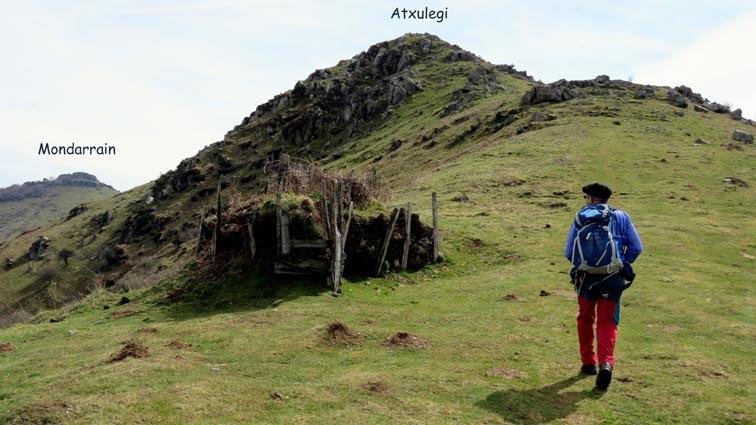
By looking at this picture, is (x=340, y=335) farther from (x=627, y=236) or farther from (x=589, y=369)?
(x=627, y=236)

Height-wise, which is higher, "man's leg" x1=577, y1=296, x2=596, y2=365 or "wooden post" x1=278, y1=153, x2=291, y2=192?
"wooden post" x1=278, y1=153, x2=291, y2=192

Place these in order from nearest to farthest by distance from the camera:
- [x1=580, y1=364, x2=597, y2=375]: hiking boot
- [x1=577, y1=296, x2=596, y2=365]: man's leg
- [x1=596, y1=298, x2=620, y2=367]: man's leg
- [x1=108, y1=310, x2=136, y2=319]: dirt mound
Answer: [x1=596, y1=298, x2=620, y2=367]: man's leg → [x1=577, y1=296, x2=596, y2=365]: man's leg → [x1=580, y1=364, x2=597, y2=375]: hiking boot → [x1=108, y1=310, x2=136, y2=319]: dirt mound

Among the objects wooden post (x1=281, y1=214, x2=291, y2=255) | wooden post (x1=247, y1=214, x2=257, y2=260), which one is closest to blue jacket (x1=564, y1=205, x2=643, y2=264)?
wooden post (x1=281, y1=214, x2=291, y2=255)

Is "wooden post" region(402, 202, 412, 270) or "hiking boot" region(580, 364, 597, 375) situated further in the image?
"wooden post" region(402, 202, 412, 270)

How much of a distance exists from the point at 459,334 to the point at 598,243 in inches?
197

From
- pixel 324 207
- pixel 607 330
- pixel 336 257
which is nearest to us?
pixel 607 330

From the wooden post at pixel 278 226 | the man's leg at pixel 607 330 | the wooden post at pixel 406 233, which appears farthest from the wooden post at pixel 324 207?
the man's leg at pixel 607 330

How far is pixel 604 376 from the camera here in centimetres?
927

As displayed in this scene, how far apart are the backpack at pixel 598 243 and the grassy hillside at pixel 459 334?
2.20m

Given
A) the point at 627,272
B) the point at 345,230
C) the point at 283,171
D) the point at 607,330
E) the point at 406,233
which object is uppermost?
the point at 283,171

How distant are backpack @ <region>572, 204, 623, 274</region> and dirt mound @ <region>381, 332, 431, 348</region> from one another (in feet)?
14.1

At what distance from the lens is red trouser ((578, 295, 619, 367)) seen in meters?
9.43

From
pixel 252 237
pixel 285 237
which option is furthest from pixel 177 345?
pixel 252 237

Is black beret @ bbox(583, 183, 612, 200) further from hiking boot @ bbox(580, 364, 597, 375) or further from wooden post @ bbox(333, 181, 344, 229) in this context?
wooden post @ bbox(333, 181, 344, 229)
